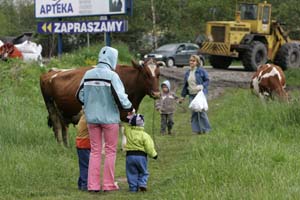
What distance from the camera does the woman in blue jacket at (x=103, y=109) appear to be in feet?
29.8

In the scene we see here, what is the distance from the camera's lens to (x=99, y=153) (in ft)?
30.3

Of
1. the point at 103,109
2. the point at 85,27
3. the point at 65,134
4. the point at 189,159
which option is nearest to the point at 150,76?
the point at 65,134

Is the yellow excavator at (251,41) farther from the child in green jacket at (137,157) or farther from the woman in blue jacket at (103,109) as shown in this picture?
the woman in blue jacket at (103,109)

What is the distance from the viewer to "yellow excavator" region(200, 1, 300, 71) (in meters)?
31.4

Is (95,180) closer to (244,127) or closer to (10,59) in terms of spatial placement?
(244,127)

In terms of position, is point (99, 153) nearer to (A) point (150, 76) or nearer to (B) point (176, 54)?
(A) point (150, 76)

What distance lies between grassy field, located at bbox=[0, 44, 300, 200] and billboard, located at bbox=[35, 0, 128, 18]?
8679 mm

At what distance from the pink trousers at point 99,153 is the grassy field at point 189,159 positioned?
7.5 inches

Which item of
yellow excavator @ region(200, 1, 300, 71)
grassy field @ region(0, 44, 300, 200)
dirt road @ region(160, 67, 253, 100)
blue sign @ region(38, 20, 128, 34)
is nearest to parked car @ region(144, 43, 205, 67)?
yellow excavator @ region(200, 1, 300, 71)

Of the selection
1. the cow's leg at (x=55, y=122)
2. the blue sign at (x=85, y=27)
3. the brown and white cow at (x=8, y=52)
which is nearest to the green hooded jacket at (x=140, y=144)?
the cow's leg at (x=55, y=122)

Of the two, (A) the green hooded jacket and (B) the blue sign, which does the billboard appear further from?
(A) the green hooded jacket

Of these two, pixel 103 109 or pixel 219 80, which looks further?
pixel 219 80

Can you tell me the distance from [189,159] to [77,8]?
1650cm

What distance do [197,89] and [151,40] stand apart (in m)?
38.9
